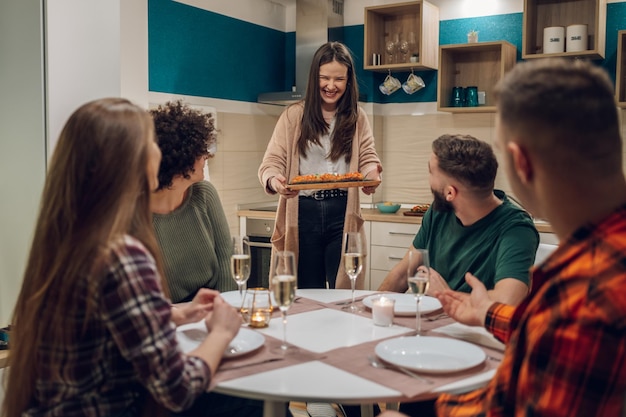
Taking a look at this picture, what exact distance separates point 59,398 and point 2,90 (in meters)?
1.72

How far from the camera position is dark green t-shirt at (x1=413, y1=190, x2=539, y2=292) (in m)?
2.07

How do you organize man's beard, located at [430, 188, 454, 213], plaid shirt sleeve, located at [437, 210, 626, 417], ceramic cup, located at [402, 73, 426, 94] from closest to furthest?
1. plaid shirt sleeve, located at [437, 210, 626, 417]
2. man's beard, located at [430, 188, 454, 213]
3. ceramic cup, located at [402, 73, 426, 94]

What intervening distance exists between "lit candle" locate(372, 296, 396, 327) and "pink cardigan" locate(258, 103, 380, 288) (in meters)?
1.30

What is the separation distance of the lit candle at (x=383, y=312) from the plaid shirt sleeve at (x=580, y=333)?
831 mm

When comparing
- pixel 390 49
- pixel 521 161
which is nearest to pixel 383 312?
pixel 521 161

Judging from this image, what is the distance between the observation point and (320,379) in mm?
1397

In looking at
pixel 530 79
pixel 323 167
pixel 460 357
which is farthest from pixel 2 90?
pixel 530 79

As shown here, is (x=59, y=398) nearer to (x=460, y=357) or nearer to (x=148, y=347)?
(x=148, y=347)

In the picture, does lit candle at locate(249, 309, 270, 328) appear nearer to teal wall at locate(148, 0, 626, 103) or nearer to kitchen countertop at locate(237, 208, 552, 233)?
kitchen countertop at locate(237, 208, 552, 233)

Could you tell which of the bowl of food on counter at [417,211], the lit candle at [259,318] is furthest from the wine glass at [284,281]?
the bowl of food on counter at [417,211]

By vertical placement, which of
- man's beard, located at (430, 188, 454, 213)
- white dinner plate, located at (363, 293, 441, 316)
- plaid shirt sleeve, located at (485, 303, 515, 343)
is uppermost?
man's beard, located at (430, 188, 454, 213)

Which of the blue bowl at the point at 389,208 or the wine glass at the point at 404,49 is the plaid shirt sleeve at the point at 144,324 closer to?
the blue bowl at the point at 389,208

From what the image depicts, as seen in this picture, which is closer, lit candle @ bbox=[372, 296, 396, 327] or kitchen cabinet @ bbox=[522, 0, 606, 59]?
lit candle @ bbox=[372, 296, 396, 327]

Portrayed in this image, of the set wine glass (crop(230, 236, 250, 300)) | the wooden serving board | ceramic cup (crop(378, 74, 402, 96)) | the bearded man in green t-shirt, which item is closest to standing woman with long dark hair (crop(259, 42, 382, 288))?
the wooden serving board
